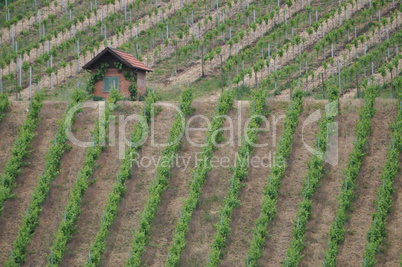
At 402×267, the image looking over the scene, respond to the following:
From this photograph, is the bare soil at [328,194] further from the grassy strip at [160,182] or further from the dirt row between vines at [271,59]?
the dirt row between vines at [271,59]

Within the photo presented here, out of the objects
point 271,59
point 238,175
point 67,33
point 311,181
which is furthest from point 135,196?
point 67,33

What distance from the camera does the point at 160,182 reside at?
2158 cm

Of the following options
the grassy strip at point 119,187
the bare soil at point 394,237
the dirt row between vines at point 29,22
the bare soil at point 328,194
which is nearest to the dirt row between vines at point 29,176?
the grassy strip at point 119,187

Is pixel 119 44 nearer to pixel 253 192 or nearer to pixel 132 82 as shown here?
pixel 132 82

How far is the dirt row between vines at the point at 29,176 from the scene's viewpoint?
2025 cm

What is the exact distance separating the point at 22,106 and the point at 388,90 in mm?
16788

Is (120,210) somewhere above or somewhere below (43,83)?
below

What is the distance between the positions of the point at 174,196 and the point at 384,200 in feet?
24.0

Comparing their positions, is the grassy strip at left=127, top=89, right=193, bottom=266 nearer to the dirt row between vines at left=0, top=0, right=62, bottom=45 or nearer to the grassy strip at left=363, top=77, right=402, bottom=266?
the grassy strip at left=363, top=77, right=402, bottom=266

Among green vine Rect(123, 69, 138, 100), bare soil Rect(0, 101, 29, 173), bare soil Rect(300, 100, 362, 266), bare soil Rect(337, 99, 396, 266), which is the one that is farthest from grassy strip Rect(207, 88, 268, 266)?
bare soil Rect(0, 101, 29, 173)

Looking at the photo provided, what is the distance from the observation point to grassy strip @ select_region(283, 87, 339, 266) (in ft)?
63.7

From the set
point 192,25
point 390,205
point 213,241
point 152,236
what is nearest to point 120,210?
point 152,236

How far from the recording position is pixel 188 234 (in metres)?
20.3

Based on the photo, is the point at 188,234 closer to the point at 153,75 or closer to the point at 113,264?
the point at 113,264
